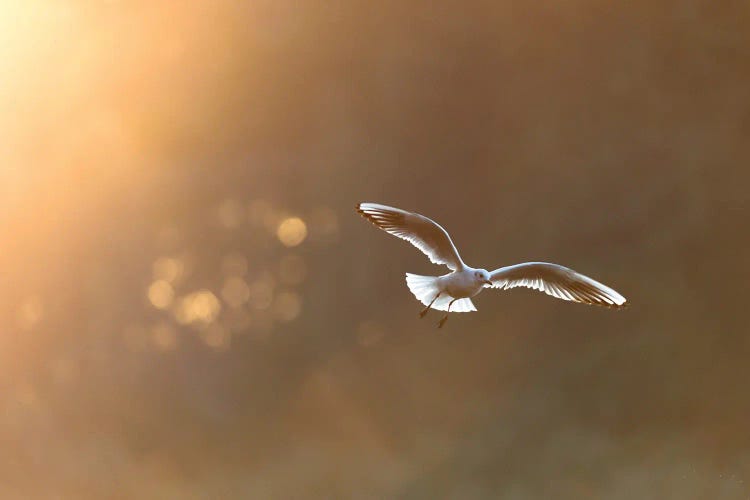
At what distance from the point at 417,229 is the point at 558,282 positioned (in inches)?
89.0

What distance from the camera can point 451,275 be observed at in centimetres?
1243

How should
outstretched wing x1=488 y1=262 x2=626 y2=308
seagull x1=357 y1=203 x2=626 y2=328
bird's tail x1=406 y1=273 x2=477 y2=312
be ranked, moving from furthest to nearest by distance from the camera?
bird's tail x1=406 y1=273 x2=477 y2=312 < seagull x1=357 y1=203 x2=626 y2=328 < outstretched wing x1=488 y1=262 x2=626 y2=308

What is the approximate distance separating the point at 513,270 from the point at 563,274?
28.7 inches

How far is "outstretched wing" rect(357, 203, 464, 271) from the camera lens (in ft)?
40.5

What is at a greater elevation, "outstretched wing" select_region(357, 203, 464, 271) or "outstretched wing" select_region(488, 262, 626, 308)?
"outstretched wing" select_region(357, 203, 464, 271)

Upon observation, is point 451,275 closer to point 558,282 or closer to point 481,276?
point 481,276

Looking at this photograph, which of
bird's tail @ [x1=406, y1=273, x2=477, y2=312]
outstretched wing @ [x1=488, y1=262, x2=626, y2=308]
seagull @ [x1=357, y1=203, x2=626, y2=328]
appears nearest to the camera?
outstretched wing @ [x1=488, y1=262, x2=626, y2=308]

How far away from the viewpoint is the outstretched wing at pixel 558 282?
12.1m

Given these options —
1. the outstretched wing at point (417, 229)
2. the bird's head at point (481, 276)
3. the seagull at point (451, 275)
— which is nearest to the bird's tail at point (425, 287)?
the seagull at point (451, 275)

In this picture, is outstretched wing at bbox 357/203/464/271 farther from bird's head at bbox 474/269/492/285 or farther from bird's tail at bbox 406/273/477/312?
bird's tail at bbox 406/273/477/312

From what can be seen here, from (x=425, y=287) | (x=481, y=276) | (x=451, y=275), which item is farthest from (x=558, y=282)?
(x=425, y=287)

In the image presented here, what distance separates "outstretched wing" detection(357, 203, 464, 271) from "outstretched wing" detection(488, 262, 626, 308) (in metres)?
0.75

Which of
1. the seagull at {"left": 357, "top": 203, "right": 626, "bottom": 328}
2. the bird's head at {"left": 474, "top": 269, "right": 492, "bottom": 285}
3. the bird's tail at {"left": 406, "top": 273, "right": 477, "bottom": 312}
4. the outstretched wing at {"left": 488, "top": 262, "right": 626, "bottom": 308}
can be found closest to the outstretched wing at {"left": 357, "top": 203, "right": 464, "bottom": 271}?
the seagull at {"left": 357, "top": 203, "right": 626, "bottom": 328}

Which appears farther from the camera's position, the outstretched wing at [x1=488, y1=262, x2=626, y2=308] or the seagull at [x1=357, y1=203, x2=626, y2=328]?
the seagull at [x1=357, y1=203, x2=626, y2=328]
